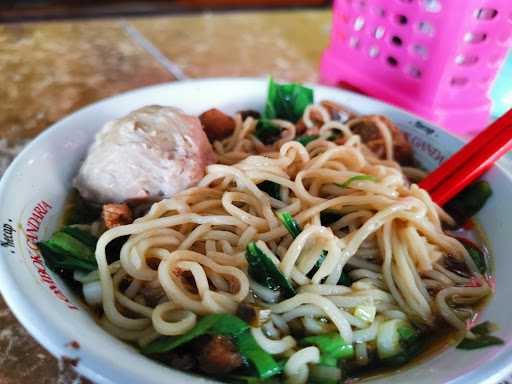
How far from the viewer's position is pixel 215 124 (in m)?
1.67

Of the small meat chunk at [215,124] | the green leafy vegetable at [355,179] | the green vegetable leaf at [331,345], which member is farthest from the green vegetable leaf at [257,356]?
the small meat chunk at [215,124]

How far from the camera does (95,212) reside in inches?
53.3

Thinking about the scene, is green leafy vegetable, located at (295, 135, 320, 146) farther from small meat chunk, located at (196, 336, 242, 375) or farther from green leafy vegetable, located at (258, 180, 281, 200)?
small meat chunk, located at (196, 336, 242, 375)

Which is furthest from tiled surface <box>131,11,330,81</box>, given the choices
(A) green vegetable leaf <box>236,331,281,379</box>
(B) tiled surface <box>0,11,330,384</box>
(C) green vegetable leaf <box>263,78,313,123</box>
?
(A) green vegetable leaf <box>236,331,281,379</box>

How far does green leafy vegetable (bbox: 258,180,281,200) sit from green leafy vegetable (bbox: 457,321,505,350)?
0.60 meters

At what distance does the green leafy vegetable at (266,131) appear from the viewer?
172 centimetres

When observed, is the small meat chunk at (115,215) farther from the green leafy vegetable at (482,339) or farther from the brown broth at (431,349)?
the green leafy vegetable at (482,339)

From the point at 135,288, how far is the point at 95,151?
0.41m

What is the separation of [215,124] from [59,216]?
2.05ft

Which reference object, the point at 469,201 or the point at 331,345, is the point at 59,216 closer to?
the point at 331,345

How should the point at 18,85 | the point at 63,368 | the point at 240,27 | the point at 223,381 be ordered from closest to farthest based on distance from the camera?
the point at 223,381, the point at 63,368, the point at 18,85, the point at 240,27

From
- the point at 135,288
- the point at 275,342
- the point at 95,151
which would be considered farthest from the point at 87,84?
the point at 275,342

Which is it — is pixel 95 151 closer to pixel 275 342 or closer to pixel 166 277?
pixel 166 277

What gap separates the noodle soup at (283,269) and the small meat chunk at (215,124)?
0.32 m
